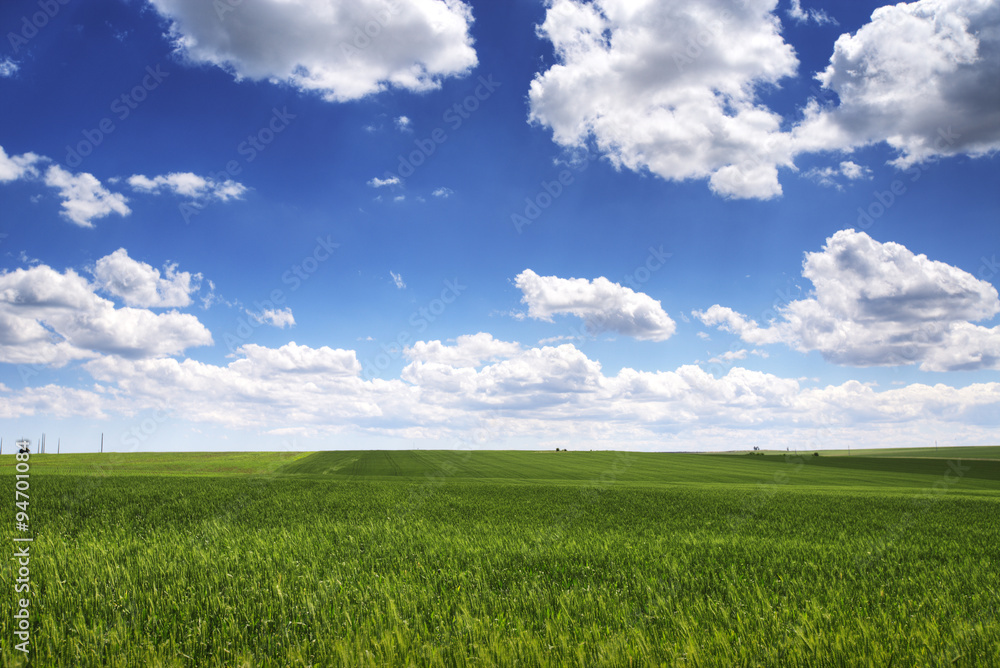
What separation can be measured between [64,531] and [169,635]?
39.2 ft

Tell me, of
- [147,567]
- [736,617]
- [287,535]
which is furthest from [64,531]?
[736,617]

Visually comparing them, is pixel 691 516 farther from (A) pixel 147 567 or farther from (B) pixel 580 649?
(A) pixel 147 567

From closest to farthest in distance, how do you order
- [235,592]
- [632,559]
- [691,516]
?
[235,592] → [632,559] → [691,516]

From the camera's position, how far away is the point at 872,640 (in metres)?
5.93

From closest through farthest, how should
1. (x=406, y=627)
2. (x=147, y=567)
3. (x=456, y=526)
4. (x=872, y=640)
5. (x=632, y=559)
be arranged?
(x=872, y=640) → (x=406, y=627) → (x=147, y=567) → (x=632, y=559) → (x=456, y=526)

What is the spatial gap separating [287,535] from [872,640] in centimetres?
1210

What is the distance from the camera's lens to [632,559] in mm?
10805

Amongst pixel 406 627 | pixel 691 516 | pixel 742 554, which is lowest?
pixel 691 516

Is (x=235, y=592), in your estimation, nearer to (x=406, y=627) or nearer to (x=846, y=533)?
(x=406, y=627)

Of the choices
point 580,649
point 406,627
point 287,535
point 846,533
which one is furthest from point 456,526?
point 846,533

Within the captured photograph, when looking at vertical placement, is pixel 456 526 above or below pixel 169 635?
below

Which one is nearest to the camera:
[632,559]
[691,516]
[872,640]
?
[872,640]

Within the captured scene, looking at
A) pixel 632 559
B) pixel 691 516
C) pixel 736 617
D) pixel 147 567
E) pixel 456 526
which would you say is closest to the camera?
pixel 736 617

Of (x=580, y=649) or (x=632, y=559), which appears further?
(x=632, y=559)
